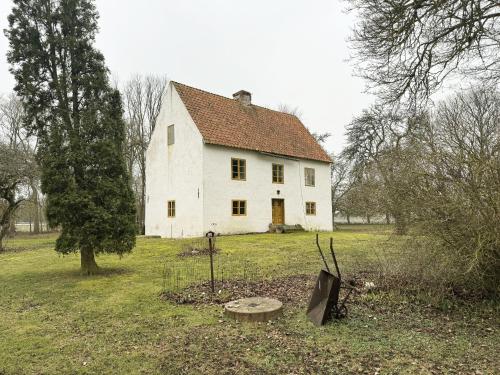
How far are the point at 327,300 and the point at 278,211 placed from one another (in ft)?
62.3

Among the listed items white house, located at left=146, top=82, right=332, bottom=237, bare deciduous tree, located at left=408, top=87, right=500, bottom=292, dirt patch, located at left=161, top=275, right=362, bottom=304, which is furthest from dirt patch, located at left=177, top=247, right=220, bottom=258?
bare deciduous tree, located at left=408, top=87, right=500, bottom=292

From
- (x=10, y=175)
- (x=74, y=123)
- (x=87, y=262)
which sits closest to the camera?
(x=74, y=123)

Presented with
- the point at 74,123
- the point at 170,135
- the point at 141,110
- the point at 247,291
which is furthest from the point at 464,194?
the point at 141,110

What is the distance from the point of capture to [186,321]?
6066 mm

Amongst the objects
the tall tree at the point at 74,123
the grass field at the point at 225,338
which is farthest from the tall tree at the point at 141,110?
the grass field at the point at 225,338

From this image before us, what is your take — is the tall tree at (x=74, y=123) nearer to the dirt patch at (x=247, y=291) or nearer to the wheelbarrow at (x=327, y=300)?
the dirt patch at (x=247, y=291)

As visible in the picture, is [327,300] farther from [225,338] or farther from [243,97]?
[243,97]

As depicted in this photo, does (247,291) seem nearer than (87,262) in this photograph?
Yes

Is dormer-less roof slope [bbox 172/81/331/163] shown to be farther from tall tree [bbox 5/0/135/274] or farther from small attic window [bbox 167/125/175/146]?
tall tree [bbox 5/0/135/274]

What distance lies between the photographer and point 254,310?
19.8ft

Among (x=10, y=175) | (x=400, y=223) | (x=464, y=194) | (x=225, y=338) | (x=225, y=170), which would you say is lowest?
(x=225, y=338)

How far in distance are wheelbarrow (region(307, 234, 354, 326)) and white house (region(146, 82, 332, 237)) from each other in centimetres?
1474

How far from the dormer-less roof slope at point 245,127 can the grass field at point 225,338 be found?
14.6 meters

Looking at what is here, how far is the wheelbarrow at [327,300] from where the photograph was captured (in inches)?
220
